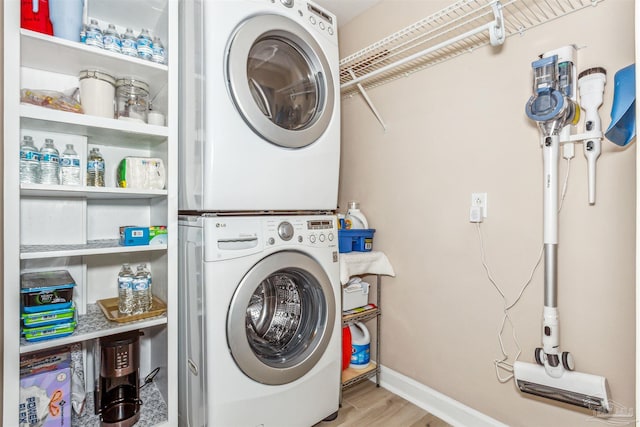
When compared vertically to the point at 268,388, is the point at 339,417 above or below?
below

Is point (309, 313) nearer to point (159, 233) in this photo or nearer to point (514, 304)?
point (159, 233)

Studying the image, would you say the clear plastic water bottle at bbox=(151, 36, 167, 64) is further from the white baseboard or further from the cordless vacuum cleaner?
the white baseboard

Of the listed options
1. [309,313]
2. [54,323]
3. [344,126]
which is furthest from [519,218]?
[54,323]

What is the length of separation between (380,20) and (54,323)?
228 cm

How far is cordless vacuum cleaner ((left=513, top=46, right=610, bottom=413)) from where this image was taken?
1256 mm

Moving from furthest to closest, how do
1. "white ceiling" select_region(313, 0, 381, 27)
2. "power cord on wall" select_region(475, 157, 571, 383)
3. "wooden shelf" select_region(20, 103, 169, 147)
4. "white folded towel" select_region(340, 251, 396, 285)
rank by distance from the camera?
"white ceiling" select_region(313, 0, 381, 27), "white folded towel" select_region(340, 251, 396, 285), "power cord on wall" select_region(475, 157, 571, 383), "wooden shelf" select_region(20, 103, 169, 147)

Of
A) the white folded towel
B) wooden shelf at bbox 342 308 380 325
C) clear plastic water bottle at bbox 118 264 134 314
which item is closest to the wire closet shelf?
the white folded towel

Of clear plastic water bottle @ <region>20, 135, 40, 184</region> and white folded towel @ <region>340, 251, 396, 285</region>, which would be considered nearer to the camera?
clear plastic water bottle @ <region>20, 135, 40, 184</region>

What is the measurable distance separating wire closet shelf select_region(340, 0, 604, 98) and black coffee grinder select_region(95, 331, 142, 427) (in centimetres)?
178

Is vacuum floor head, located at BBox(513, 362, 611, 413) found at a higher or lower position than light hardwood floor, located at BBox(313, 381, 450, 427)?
higher

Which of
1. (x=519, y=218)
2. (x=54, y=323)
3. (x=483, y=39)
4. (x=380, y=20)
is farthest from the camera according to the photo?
(x=380, y=20)

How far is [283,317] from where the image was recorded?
1622 mm

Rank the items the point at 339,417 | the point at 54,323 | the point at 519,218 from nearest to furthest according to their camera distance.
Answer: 1. the point at 54,323
2. the point at 519,218
3. the point at 339,417

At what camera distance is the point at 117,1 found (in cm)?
143
